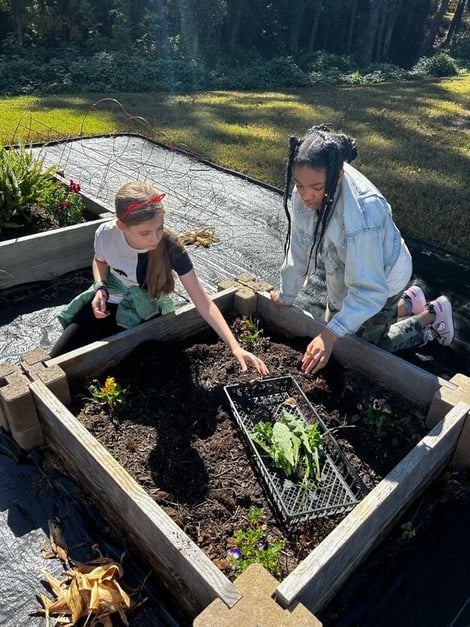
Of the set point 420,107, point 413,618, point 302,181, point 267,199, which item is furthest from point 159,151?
point 420,107

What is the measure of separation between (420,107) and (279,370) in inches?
429

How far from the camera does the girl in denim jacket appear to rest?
2.10 m

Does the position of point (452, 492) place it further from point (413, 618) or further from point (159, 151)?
point (159, 151)

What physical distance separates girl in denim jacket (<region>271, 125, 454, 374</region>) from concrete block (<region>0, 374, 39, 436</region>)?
49.0 inches

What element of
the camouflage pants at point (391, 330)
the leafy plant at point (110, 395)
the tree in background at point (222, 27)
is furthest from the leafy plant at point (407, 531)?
the tree in background at point (222, 27)

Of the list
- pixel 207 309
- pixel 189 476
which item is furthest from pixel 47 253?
pixel 189 476

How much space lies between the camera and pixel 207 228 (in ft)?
15.3

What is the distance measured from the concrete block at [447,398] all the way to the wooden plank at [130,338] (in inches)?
50.7

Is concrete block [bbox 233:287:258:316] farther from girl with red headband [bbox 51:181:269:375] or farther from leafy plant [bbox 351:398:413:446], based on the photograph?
leafy plant [bbox 351:398:413:446]

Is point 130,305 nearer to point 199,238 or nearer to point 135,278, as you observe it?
→ point 135,278

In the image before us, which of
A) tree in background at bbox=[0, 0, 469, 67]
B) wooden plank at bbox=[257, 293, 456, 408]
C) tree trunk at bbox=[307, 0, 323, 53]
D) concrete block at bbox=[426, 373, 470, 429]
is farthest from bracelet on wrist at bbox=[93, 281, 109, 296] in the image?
tree trunk at bbox=[307, 0, 323, 53]

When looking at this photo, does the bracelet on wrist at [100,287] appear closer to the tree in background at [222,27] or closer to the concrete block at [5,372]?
the concrete block at [5,372]

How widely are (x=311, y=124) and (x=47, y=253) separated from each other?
7115 millimetres

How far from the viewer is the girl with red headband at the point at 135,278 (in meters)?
2.35
